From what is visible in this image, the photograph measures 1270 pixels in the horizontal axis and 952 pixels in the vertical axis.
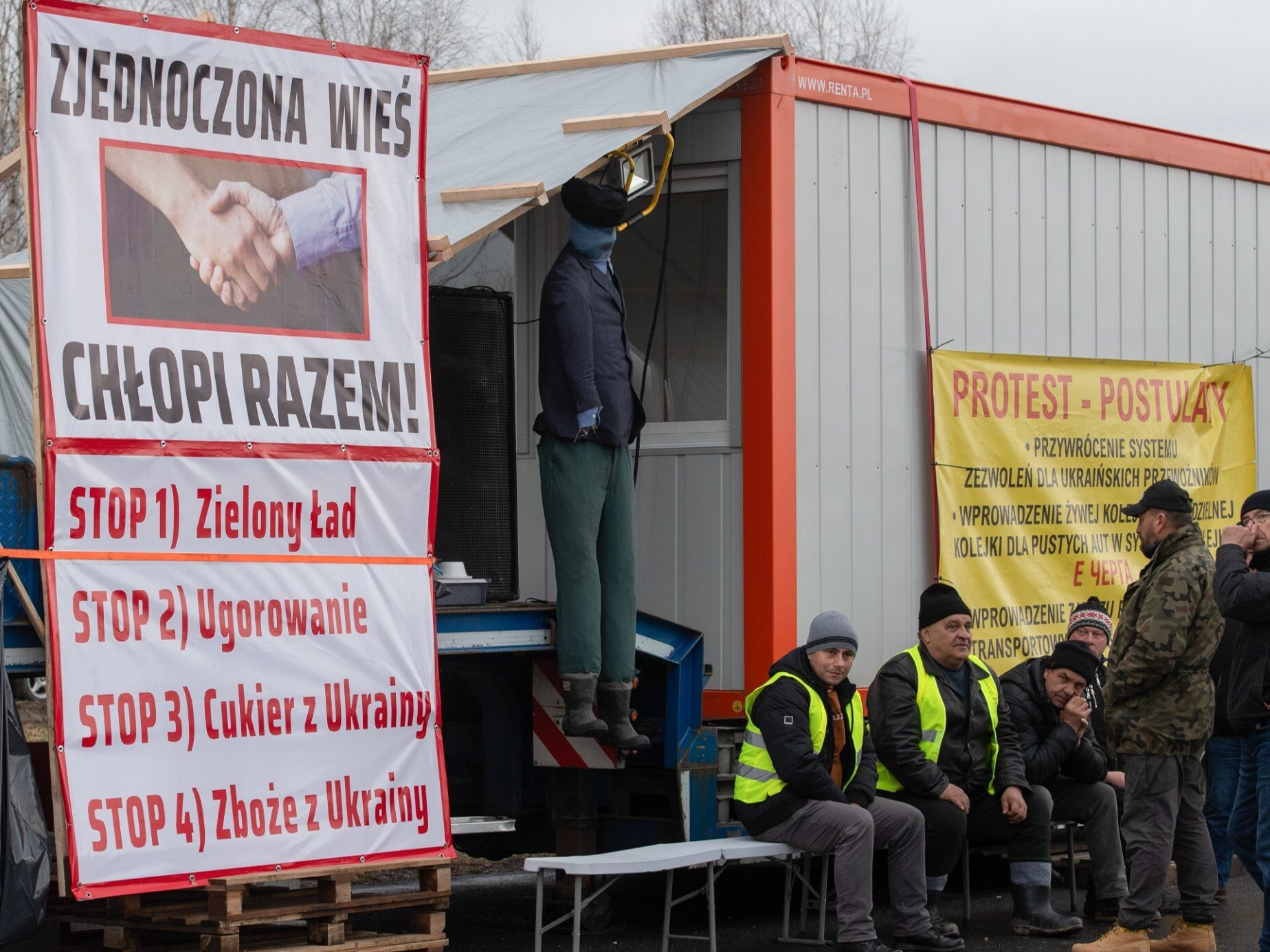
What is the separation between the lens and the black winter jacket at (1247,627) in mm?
6711

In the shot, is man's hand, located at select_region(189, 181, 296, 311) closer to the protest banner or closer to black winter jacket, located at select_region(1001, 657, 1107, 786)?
the protest banner

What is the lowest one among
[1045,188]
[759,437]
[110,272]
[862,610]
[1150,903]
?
[1150,903]

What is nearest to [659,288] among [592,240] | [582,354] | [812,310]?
[812,310]

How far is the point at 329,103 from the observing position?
6.41 meters

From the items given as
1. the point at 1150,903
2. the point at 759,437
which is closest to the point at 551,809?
the point at 759,437

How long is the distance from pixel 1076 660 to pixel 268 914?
3.94 m

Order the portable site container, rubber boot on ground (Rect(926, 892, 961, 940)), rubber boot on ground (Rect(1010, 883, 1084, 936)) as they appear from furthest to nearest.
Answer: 1. rubber boot on ground (Rect(1010, 883, 1084, 936))
2. the portable site container
3. rubber boot on ground (Rect(926, 892, 961, 940))

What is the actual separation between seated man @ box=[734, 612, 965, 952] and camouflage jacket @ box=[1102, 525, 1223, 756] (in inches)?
37.2

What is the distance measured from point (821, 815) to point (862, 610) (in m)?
1.17

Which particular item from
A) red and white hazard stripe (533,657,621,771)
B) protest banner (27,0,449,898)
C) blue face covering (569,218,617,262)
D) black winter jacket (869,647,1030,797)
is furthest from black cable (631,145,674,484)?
protest banner (27,0,449,898)

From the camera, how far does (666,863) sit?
6.81m

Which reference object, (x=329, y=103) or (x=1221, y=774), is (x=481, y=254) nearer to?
(x=329, y=103)

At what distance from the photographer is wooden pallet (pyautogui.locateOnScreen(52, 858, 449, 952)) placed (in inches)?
233

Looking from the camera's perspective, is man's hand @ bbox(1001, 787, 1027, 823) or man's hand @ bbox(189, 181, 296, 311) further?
man's hand @ bbox(1001, 787, 1027, 823)
